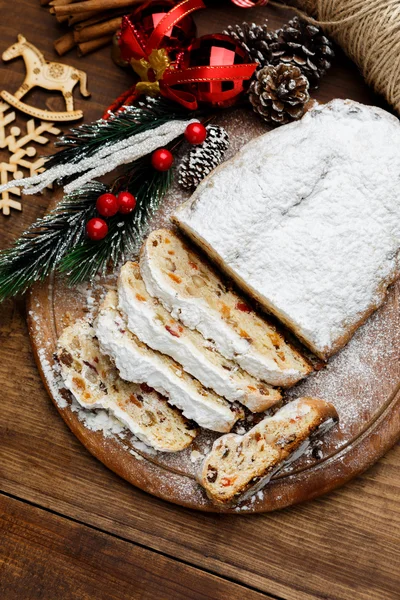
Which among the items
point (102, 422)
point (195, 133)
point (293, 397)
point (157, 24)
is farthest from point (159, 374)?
point (157, 24)

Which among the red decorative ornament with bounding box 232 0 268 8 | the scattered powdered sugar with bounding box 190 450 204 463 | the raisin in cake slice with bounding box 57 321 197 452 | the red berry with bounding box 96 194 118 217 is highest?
the red decorative ornament with bounding box 232 0 268 8

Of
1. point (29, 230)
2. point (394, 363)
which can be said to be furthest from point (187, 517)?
point (29, 230)

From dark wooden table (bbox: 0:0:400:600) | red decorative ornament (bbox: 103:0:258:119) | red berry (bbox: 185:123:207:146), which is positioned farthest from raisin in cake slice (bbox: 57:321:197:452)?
red decorative ornament (bbox: 103:0:258:119)

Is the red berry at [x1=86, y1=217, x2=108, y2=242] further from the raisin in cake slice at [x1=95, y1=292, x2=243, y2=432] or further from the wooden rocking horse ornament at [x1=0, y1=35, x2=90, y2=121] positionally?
the wooden rocking horse ornament at [x1=0, y1=35, x2=90, y2=121]

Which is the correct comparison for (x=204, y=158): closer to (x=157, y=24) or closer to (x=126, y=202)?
(x=126, y=202)

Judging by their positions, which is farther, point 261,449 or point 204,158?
point 204,158

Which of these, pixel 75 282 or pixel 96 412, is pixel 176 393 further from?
pixel 75 282

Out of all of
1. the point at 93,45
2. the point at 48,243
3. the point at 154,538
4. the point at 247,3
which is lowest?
the point at 154,538
